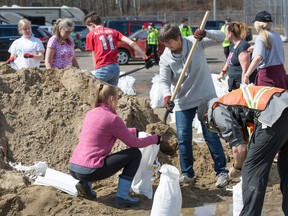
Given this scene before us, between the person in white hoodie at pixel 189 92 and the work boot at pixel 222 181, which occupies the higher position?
the person in white hoodie at pixel 189 92

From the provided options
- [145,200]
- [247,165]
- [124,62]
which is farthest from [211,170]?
[124,62]

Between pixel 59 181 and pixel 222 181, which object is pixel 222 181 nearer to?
pixel 222 181

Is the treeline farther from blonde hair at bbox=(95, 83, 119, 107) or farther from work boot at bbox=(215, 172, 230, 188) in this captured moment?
blonde hair at bbox=(95, 83, 119, 107)

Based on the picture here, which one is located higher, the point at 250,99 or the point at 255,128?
the point at 250,99

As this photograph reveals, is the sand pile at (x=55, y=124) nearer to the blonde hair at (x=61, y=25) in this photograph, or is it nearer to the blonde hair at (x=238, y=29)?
the blonde hair at (x=61, y=25)

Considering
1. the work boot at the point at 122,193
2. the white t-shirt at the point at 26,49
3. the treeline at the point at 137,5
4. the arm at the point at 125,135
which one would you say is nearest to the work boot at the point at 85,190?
the work boot at the point at 122,193

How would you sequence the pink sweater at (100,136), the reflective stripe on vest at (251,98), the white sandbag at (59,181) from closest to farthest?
the reflective stripe on vest at (251,98) → the pink sweater at (100,136) → the white sandbag at (59,181)

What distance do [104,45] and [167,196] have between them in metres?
4.11

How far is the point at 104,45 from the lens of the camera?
9.24m

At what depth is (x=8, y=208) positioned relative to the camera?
19.2 feet

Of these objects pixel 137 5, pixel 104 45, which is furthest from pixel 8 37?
pixel 137 5

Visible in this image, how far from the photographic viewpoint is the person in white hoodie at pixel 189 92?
22.3ft

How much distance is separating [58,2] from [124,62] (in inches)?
1767

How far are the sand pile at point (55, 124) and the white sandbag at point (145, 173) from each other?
0.38ft
